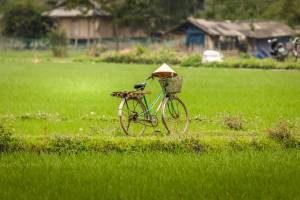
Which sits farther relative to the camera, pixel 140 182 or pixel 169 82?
pixel 169 82

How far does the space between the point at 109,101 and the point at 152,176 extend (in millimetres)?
8613

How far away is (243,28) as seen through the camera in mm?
47438

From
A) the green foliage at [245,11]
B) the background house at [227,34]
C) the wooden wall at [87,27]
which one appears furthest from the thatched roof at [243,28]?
the wooden wall at [87,27]

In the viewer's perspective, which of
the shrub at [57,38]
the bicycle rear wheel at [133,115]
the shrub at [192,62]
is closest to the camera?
the bicycle rear wheel at [133,115]

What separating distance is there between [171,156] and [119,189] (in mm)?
2049

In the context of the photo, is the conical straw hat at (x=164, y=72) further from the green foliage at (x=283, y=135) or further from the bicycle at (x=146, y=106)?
the green foliage at (x=283, y=135)

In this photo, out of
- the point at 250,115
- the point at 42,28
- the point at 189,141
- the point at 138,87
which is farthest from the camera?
the point at 42,28

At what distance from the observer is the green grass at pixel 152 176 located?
23.6 ft

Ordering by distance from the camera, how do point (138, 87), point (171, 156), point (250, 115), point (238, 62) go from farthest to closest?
1. point (238, 62)
2. point (250, 115)
3. point (138, 87)
4. point (171, 156)

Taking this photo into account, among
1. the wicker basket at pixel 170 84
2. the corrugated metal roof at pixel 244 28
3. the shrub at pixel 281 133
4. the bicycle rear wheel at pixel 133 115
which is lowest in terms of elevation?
the shrub at pixel 281 133

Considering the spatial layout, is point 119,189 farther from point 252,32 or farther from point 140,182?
point 252,32

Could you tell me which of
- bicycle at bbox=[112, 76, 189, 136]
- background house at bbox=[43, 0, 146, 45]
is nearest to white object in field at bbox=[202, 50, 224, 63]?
background house at bbox=[43, 0, 146, 45]

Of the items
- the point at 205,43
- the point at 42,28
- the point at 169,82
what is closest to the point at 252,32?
the point at 205,43

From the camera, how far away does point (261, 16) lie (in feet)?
181
